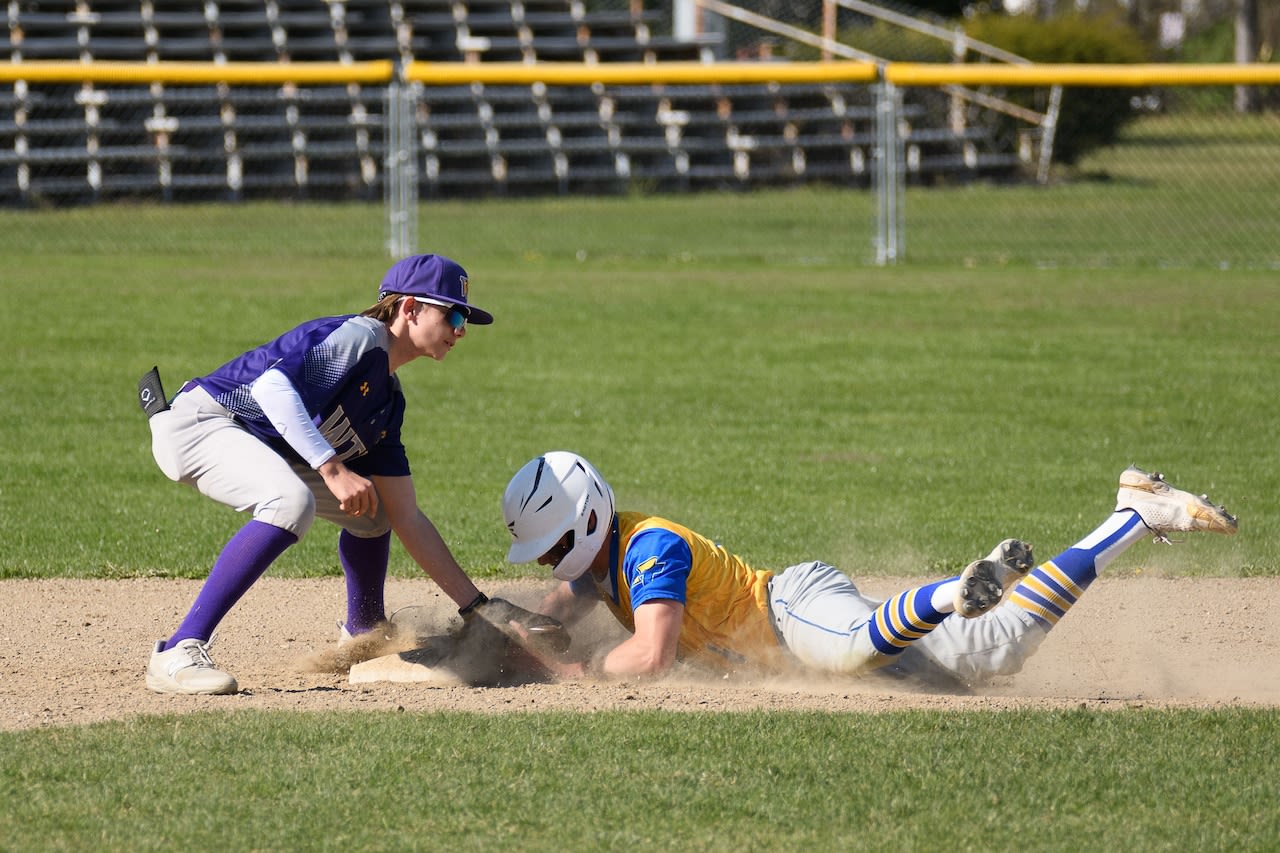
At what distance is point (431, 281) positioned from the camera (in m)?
5.35

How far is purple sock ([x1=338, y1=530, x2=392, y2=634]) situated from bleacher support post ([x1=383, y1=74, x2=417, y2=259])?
39.0ft

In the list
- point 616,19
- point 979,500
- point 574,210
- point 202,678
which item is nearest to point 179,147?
point 574,210

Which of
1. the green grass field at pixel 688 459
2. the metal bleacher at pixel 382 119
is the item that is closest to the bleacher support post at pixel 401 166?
the green grass field at pixel 688 459

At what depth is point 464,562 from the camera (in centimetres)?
776

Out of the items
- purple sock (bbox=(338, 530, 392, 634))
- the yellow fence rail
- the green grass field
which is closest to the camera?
the green grass field

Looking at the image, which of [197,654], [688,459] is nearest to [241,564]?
[197,654]

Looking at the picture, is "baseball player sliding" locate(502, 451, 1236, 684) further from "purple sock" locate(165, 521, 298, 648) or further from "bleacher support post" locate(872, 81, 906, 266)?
"bleacher support post" locate(872, 81, 906, 266)

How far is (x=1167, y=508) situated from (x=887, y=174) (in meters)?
12.9

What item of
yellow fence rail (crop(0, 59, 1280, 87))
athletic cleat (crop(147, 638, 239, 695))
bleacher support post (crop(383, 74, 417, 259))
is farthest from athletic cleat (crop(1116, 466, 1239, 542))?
bleacher support post (crop(383, 74, 417, 259))

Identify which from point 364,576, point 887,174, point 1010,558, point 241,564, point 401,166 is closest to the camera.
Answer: point 1010,558

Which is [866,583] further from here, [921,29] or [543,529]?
[921,29]

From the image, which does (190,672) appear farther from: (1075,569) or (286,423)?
(1075,569)

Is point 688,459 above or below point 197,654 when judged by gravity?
below

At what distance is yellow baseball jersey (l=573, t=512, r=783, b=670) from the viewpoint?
Result: 5309 millimetres
